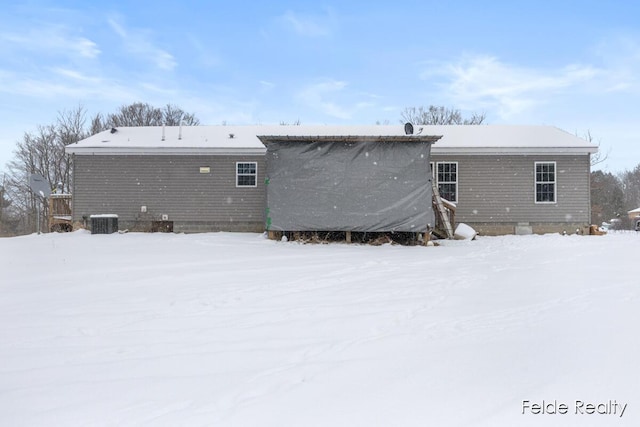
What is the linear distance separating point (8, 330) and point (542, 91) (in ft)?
78.4

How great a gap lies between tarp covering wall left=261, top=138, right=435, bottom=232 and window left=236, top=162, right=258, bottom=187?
301cm

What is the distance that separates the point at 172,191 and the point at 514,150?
12340 mm

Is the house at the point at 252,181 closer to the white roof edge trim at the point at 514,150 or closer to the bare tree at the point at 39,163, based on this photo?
the white roof edge trim at the point at 514,150

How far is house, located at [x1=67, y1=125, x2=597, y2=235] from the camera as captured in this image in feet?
51.3

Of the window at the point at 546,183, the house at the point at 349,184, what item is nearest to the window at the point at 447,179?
the window at the point at 546,183

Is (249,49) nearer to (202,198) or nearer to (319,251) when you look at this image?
(202,198)

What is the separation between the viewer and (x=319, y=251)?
34.1 feet

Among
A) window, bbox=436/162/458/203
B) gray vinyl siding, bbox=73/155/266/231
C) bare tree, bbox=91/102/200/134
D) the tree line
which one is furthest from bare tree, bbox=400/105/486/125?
gray vinyl siding, bbox=73/155/266/231

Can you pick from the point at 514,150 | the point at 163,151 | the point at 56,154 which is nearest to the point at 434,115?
the point at 514,150

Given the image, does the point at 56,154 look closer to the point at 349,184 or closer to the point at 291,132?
the point at 291,132

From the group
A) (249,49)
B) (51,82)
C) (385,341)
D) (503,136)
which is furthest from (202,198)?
(385,341)

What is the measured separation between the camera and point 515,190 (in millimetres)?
15727

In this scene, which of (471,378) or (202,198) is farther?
(202,198)

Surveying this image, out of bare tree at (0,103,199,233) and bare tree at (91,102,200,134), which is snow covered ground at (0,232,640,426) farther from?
bare tree at (91,102,200,134)
